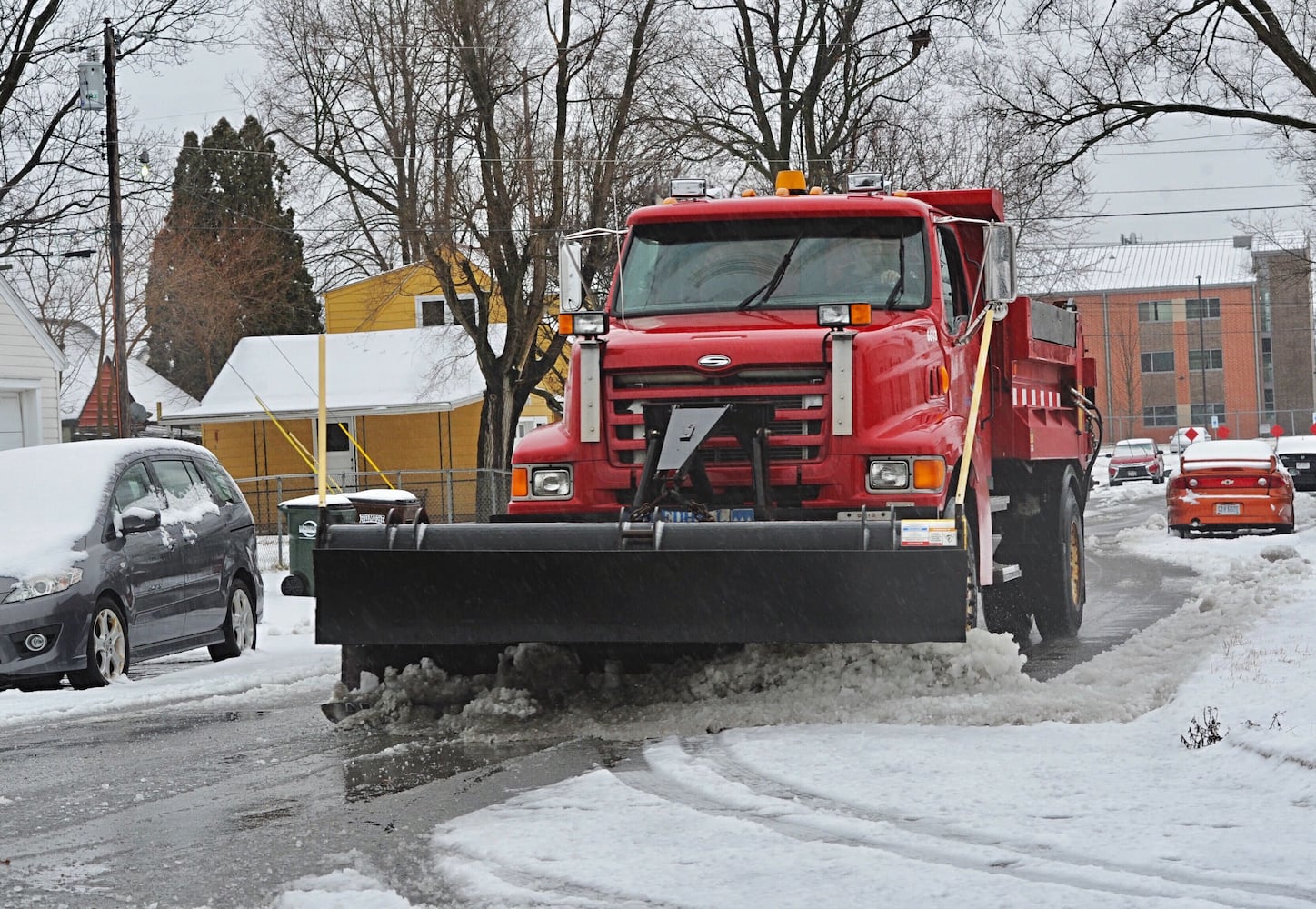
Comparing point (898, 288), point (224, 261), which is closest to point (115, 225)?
point (898, 288)

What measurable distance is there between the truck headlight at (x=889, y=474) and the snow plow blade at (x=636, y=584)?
2.43ft

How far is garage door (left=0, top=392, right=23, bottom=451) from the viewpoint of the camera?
2767cm

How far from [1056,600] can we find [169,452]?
6.94m

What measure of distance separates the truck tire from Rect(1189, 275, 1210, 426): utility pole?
7619cm

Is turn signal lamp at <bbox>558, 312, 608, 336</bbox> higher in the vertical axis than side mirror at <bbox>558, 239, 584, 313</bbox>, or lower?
lower

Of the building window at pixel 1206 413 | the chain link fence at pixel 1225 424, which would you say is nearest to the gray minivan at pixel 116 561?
the chain link fence at pixel 1225 424

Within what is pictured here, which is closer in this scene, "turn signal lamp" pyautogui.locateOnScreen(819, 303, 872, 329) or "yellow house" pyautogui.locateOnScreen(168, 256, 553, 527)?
"turn signal lamp" pyautogui.locateOnScreen(819, 303, 872, 329)

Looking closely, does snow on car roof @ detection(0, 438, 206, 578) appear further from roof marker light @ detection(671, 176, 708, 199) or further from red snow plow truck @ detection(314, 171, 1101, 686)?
roof marker light @ detection(671, 176, 708, 199)

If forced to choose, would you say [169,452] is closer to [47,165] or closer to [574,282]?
[574,282]

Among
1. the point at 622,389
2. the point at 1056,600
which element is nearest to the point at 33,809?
the point at 622,389

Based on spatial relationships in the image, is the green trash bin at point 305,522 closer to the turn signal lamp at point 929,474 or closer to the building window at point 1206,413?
the turn signal lamp at point 929,474

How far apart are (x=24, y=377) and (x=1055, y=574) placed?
21.1 meters

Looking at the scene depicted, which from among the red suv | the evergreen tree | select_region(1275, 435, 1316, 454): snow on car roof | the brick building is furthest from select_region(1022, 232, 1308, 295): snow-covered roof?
select_region(1275, 435, 1316, 454): snow on car roof

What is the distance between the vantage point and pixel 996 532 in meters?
11.6
